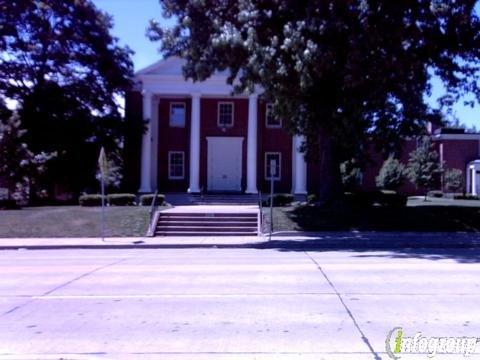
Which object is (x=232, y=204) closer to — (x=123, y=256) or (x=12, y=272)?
(x=123, y=256)

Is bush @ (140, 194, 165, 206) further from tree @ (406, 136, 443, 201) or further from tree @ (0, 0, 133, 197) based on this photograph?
tree @ (406, 136, 443, 201)

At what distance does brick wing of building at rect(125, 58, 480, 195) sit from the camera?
37.7 m

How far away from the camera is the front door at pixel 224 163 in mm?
39469

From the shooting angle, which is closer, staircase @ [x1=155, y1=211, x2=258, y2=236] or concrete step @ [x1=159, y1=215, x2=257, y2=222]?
staircase @ [x1=155, y1=211, x2=258, y2=236]

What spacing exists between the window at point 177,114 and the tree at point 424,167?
17.0 metres

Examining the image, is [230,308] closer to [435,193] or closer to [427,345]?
[427,345]

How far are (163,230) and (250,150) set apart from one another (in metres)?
13.8

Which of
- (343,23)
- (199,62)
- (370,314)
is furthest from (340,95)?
(370,314)

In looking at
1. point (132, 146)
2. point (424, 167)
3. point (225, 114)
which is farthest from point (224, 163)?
point (424, 167)

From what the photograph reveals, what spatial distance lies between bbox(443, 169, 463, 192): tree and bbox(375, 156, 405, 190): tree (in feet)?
13.9

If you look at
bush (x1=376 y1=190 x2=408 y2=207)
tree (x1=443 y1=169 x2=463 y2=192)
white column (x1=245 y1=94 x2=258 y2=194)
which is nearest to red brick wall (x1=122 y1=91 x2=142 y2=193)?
white column (x1=245 y1=94 x2=258 y2=194)

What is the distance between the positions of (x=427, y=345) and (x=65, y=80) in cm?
3650

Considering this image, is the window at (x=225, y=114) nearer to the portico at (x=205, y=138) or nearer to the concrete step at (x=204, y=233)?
the portico at (x=205, y=138)

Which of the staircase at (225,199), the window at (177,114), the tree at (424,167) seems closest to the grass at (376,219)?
the staircase at (225,199)
